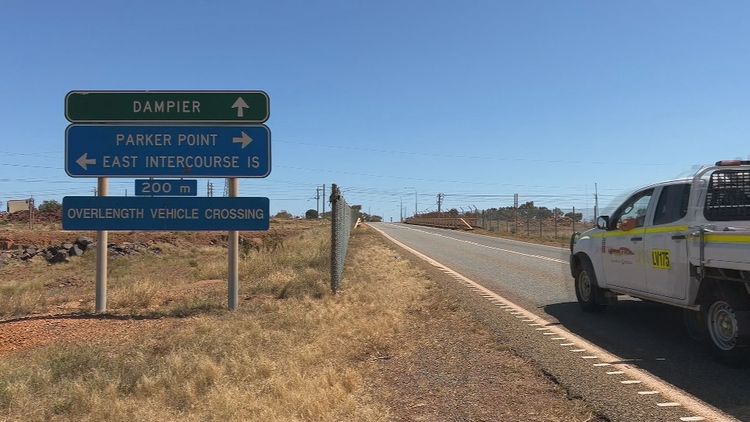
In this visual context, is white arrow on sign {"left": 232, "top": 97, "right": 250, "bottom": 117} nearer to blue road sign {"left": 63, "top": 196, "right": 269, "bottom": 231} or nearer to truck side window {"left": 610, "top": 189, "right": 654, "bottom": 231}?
blue road sign {"left": 63, "top": 196, "right": 269, "bottom": 231}

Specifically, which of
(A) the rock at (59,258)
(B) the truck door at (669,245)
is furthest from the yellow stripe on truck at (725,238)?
(A) the rock at (59,258)

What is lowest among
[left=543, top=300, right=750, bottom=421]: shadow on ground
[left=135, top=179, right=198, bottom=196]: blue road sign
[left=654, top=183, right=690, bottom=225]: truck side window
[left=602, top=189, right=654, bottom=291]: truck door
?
[left=543, top=300, right=750, bottom=421]: shadow on ground

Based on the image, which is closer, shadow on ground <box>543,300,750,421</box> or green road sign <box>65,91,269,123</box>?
shadow on ground <box>543,300,750,421</box>

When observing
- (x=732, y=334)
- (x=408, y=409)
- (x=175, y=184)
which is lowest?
(x=408, y=409)

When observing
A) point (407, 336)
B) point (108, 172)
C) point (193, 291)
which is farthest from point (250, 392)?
point (193, 291)

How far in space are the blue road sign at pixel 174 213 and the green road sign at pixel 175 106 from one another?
1.36 metres

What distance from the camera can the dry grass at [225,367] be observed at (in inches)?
190

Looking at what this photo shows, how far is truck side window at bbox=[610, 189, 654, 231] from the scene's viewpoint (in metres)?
7.96

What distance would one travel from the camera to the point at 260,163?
1034cm

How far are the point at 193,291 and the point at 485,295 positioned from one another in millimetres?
6097

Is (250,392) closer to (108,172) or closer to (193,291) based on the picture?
(108,172)

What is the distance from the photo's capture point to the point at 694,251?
21.2ft

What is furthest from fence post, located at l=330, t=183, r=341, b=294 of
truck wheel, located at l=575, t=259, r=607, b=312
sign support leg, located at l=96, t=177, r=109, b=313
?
truck wheel, located at l=575, t=259, r=607, b=312

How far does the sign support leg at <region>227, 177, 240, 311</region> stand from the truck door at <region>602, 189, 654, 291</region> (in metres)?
5.85
